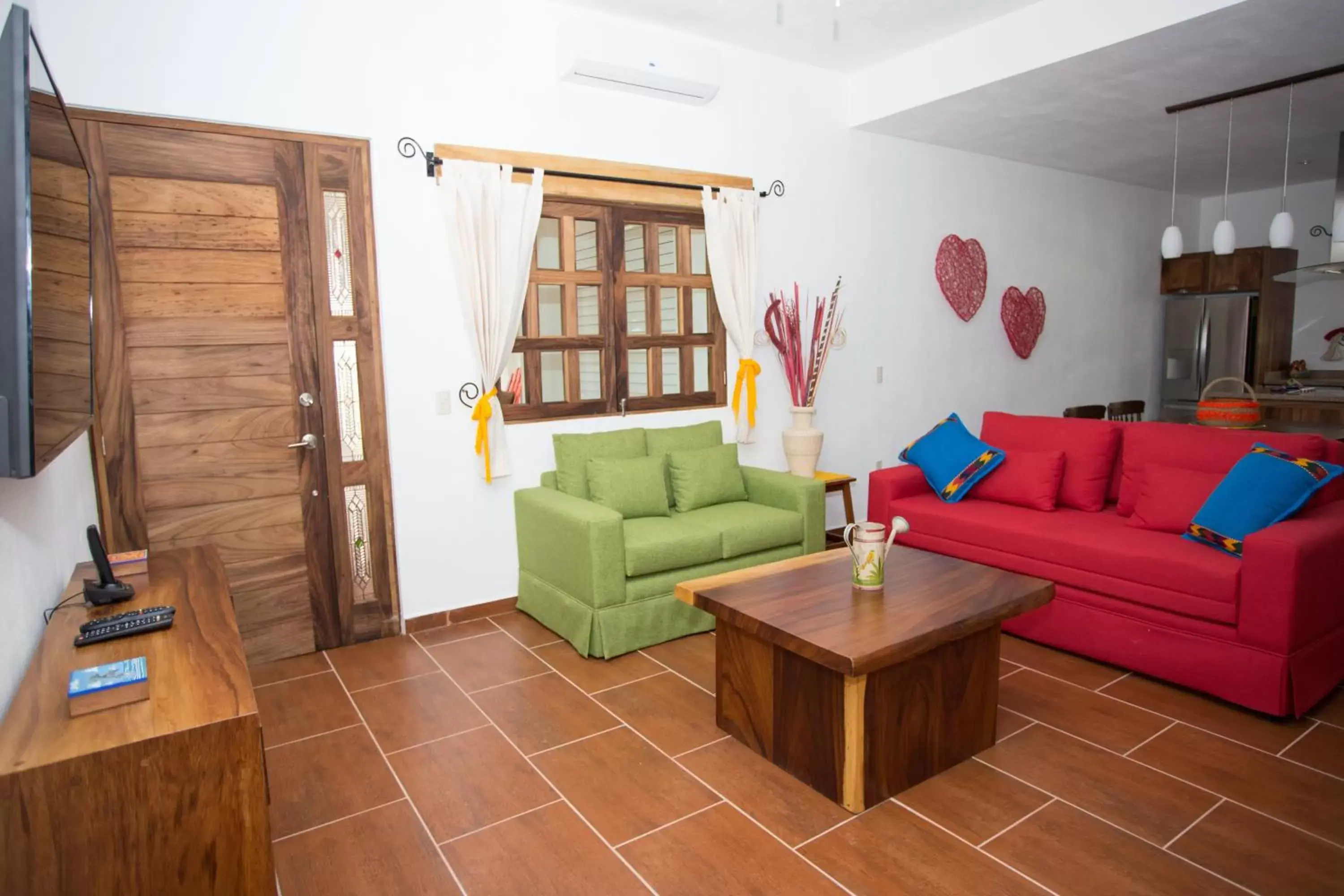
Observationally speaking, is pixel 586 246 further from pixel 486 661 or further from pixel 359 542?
pixel 486 661

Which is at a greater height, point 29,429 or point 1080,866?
→ point 29,429

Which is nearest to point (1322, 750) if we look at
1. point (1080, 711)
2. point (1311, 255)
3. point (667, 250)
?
point (1080, 711)

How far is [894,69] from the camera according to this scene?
485 cm

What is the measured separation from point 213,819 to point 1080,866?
2.03 m

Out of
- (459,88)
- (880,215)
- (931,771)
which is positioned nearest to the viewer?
(931,771)

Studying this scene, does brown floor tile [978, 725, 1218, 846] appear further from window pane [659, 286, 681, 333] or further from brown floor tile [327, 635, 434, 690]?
window pane [659, 286, 681, 333]

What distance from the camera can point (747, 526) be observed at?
387 centimetres

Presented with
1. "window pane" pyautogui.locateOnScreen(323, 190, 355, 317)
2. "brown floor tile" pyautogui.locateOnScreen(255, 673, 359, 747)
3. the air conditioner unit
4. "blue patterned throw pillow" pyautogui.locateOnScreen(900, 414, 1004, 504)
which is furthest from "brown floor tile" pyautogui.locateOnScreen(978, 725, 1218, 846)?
the air conditioner unit

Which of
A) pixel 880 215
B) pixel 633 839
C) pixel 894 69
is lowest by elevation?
pixel 633 839

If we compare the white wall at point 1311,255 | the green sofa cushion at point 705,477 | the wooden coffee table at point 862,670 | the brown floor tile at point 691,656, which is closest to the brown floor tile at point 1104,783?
the wooden coffee table at point 862,670

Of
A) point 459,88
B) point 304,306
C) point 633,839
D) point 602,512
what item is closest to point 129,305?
point 304,306

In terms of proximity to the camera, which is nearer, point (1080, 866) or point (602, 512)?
point (1080, 866)

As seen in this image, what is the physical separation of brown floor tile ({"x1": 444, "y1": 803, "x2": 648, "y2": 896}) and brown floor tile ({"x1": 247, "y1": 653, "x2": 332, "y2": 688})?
1499 mm

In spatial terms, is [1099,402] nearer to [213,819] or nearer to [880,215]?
[880,215]
